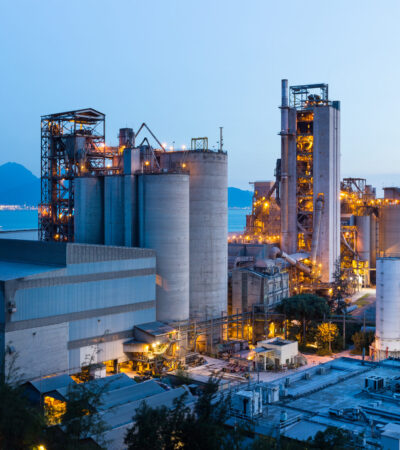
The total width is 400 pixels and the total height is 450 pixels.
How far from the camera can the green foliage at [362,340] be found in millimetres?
51844

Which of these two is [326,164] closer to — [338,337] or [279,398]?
[338,337]

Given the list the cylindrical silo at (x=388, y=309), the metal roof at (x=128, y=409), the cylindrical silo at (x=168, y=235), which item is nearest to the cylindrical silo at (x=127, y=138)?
the cylindrical silo at (x=168, y=235)

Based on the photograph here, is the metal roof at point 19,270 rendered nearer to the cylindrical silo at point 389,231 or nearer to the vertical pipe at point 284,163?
the vertical pipe at point 284,163

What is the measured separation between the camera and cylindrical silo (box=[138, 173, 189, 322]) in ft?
165

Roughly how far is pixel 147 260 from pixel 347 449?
29.8 m

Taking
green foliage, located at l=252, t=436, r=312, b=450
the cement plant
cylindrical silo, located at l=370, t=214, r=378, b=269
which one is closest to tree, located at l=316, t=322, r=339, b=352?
the cement plant

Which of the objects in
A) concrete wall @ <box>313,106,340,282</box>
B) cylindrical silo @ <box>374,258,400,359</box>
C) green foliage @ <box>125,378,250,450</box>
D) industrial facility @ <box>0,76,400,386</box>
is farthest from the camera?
concrete wall @ <box>313,106,340,282</box>

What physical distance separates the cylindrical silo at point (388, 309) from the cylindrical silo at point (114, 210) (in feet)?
73.5

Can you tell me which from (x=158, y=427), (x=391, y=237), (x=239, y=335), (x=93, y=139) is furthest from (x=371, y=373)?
(x=391, y=237)

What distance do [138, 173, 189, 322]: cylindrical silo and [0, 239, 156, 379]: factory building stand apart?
6.00 feet

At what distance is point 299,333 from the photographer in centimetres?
5556

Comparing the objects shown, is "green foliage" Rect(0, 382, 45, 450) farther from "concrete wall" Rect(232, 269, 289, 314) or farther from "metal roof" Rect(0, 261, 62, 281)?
"concrete wall" Rect(232, 269, 289, 314)

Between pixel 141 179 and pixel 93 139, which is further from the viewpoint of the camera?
pixel 93 139

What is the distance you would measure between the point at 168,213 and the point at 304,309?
51.4 feet
